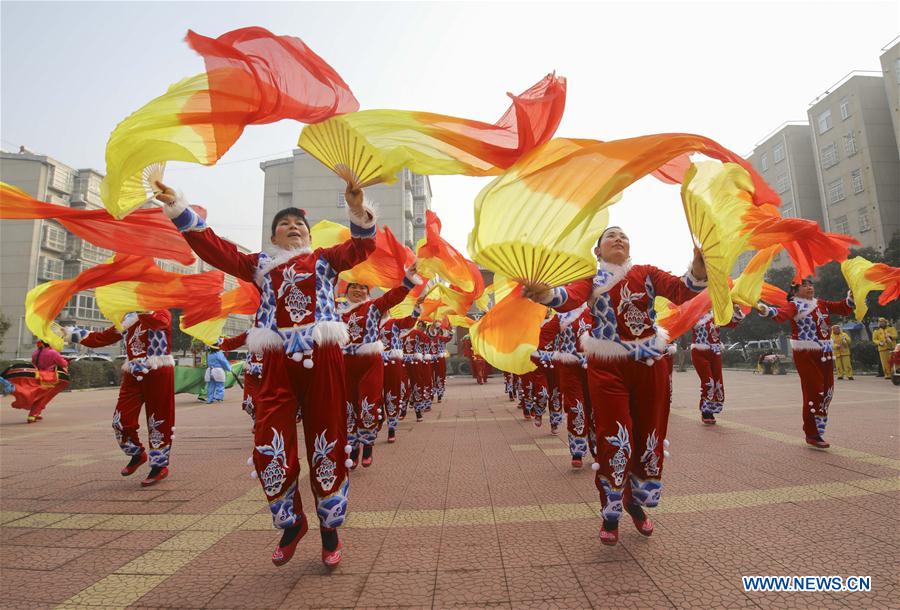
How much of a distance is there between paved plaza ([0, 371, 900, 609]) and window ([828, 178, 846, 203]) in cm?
3853

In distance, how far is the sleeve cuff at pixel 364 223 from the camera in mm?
2791

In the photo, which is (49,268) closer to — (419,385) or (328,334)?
(419,385)

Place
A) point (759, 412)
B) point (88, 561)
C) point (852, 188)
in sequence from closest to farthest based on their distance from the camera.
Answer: point (88, 561) → point (759, 412) → point (852, 188)

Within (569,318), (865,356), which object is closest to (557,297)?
(569,318)

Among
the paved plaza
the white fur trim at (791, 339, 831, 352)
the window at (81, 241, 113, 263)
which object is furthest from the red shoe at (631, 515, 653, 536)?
the window at (81, 241, 113, 263)

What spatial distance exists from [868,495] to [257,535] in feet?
14.5

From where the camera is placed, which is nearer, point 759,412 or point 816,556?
point 816,556

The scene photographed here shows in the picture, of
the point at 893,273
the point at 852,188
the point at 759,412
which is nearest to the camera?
the point at 893,273

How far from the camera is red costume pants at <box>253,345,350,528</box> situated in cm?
264

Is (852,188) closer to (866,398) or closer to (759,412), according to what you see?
(866,398)

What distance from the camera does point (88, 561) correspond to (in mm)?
2863

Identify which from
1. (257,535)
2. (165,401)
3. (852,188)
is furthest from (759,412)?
(852,188)

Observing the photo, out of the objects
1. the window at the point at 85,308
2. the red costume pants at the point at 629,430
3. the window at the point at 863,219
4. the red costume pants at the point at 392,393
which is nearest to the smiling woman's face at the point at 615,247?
the red costume pants at the point at 629,430

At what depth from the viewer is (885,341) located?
46.4 ft
